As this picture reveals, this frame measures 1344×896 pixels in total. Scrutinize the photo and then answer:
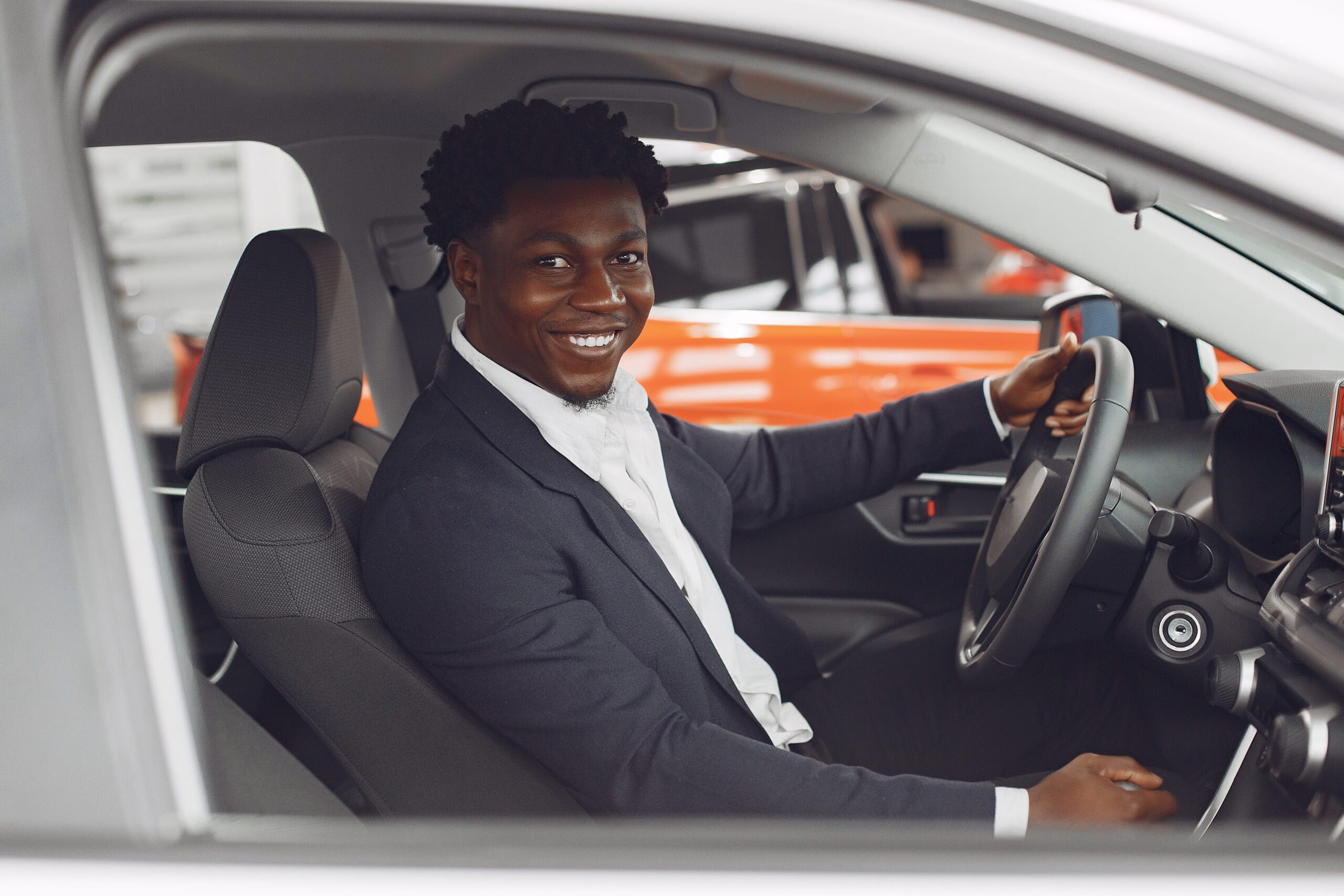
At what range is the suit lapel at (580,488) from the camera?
Answer: 1302 mm

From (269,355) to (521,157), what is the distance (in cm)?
39

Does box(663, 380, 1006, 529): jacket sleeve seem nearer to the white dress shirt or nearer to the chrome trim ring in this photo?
the white dress shirt

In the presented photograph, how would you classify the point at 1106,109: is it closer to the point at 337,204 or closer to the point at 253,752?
the point at 253,752

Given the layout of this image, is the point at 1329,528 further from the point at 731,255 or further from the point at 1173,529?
the point at 731,255

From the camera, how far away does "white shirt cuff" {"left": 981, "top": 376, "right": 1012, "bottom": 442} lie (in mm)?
1758

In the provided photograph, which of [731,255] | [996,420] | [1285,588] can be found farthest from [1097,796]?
[731,255]

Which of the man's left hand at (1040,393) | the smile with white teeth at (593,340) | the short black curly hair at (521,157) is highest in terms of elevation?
the short black curly hair at (521,157)

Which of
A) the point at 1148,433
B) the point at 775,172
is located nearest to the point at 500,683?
the point at 1148,433

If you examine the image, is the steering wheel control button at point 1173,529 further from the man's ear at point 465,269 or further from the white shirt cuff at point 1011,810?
the man's ear at point 465,269

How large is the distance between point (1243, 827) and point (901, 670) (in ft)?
2.15

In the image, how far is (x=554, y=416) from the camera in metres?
1.37

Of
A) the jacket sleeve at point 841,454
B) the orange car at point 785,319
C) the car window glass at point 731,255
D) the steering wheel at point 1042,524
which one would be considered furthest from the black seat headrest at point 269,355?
the car window glass at point 731,255

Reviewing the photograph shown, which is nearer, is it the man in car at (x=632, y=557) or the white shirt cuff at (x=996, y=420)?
the man in car at (x=632, y=557)

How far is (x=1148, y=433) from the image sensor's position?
5.78 feet
